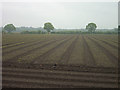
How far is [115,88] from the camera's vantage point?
4777 millimetres

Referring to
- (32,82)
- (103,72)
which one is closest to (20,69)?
(32,82)

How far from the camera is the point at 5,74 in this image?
6008 mm


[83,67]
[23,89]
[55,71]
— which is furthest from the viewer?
[83,67]

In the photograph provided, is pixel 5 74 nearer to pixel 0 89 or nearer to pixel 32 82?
pixel 0 89

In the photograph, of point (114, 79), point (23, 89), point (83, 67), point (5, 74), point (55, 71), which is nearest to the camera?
point (23, 89)

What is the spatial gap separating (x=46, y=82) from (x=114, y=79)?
155 inches

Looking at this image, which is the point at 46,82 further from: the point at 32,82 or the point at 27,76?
the point at 27,76

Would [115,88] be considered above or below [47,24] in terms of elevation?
below

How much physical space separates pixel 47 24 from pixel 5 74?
87.1 m

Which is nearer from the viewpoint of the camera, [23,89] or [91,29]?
[23,89]

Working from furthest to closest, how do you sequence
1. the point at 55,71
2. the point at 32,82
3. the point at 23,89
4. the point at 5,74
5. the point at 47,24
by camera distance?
the point at 47,24 → the point at 55,71 → the point at 5,74 → the point at 32,82 → the point at 23,89

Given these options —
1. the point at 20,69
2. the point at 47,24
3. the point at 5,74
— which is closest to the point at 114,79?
the point at 20,69

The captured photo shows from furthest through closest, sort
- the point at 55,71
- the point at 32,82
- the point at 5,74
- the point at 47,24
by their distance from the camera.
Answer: the point at 47,24 → the point at 55,71 → the point at 5,74 → the point at 32,82

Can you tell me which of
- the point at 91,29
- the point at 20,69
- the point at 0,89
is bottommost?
the point at 0,89
